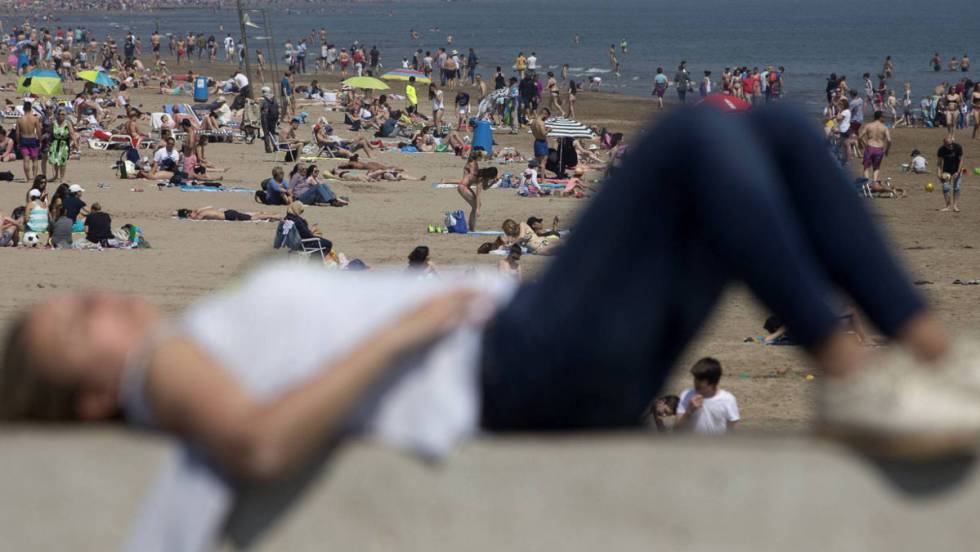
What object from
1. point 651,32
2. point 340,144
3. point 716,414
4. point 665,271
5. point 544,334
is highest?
point 665,271

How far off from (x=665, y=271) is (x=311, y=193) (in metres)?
18.3

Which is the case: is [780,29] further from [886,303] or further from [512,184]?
[886,303]

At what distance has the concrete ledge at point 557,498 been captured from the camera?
76.7 inches

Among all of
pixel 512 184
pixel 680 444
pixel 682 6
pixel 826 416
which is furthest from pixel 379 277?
pixel 682 6

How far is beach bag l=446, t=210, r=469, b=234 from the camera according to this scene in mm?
18047

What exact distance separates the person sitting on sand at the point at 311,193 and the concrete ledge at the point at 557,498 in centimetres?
1828

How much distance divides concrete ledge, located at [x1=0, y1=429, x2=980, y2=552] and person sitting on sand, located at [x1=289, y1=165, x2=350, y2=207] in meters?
18.3

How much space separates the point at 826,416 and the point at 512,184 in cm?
2119

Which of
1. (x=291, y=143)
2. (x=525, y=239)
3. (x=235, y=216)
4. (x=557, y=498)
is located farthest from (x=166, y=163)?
(x=557, y=498)

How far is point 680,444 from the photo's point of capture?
6.46ft

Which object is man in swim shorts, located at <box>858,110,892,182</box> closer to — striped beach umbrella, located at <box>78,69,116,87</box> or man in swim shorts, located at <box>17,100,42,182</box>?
man in swim shorts, located at <box>17,100,42,182</box>

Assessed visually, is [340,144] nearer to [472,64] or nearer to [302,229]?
[302,229]

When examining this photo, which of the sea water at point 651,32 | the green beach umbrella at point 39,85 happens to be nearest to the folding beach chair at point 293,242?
the green beach umbrella at point 39,85

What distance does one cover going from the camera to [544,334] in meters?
2.23
